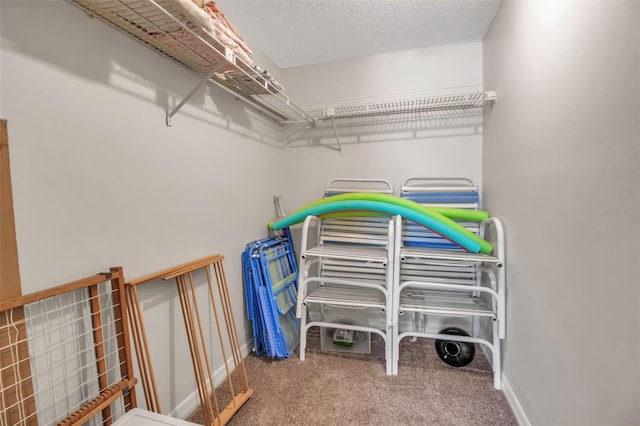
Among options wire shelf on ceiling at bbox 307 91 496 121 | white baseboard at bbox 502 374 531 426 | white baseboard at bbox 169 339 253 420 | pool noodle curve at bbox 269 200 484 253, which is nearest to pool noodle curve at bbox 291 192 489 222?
pool noodle curve at bbox 269 200 484 253

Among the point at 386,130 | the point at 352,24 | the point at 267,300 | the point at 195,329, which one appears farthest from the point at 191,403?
the point at 352,24

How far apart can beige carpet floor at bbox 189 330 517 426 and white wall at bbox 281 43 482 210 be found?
1424mm

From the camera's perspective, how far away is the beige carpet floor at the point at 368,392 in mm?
1545

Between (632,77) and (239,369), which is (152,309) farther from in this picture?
(632,77)

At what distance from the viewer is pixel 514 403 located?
5.15 ft

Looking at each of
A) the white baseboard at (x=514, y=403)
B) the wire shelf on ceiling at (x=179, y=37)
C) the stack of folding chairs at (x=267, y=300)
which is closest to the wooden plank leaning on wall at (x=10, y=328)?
the wire shelf on ceiling at (x=179, y=37)

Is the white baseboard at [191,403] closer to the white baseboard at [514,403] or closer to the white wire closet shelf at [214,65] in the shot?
the white wire closet shelf at [214,65]

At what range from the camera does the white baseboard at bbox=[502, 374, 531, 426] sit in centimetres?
144

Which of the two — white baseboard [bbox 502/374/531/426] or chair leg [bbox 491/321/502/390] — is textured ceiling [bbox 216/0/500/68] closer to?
chair leg [bbox 491/321/502/390]

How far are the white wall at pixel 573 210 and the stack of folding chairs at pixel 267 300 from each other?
1527 millimetres

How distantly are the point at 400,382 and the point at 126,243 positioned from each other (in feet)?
5.95

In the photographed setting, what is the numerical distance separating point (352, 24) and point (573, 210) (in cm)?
180

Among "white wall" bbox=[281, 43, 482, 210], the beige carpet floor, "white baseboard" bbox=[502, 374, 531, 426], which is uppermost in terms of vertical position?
"white wall" bbox=[281, 43, 482, 210]

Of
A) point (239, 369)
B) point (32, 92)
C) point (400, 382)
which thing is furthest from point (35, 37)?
point (400, 382)
